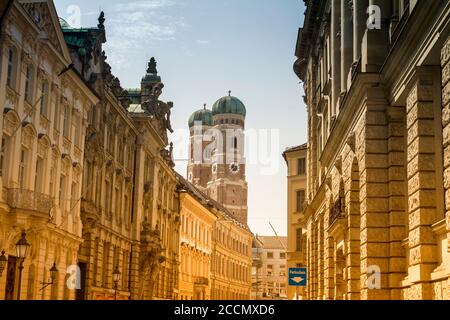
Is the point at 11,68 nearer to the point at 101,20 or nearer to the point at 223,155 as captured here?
the point at 101,20

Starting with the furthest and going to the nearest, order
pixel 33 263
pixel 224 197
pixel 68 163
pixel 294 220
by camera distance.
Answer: pixel 224 197
pixel 294 220
pixel 68 163
pixel 33 263

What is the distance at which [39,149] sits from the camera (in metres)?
34.2

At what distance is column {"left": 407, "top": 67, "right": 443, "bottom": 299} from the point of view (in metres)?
17.7

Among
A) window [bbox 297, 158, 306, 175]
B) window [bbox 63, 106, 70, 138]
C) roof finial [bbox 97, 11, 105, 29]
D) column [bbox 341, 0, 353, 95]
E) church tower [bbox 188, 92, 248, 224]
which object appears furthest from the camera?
church tower [bbox 188, 92, 248, 224]

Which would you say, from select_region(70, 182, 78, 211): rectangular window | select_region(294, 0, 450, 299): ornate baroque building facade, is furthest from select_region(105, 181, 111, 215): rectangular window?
select_region(294, 0, 450, 299): ornate baroque building facade

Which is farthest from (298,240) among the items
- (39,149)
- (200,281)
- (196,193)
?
(196,193)

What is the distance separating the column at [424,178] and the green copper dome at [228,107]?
530 ft

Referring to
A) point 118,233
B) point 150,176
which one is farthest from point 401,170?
point 150,176

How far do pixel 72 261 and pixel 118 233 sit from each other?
9.93m

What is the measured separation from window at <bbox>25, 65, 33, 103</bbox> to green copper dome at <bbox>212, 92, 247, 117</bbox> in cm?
14694

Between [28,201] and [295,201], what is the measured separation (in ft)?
124

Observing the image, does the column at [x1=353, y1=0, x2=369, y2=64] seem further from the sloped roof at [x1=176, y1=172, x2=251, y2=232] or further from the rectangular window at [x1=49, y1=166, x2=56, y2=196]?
the sloped roof at [x1=176, y1=172, x2=251, y2=232]
